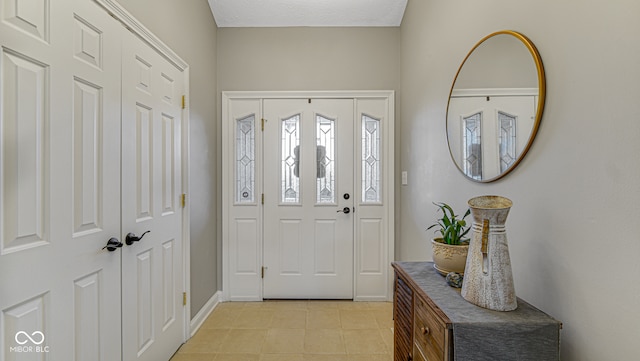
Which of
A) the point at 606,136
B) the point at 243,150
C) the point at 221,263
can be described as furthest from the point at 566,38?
the point at 221,263

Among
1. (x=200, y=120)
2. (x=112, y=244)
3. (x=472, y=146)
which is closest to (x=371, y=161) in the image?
(x=472, y=146)

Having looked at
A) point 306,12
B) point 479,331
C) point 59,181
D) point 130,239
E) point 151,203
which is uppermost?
point 306,12

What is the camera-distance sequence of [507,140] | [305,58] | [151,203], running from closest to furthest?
[507,140] → [151,203] → [305,58]

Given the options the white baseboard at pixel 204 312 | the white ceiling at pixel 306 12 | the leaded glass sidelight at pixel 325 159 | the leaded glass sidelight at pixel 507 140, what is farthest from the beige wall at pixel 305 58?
the white baseboard at pixel 204 312

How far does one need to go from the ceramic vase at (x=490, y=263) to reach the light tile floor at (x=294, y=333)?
1322 millimetres

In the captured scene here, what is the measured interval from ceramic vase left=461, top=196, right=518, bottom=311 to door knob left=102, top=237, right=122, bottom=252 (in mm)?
1627

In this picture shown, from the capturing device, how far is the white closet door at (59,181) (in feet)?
3.17

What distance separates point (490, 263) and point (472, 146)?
756 mm

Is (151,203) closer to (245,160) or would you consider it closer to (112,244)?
(112,244)

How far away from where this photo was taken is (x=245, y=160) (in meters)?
2.97

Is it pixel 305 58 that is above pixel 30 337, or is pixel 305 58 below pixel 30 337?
above

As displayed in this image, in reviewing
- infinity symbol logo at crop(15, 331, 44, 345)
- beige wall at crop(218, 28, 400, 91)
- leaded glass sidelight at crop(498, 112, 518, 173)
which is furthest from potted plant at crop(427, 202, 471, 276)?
beige wall at crop(218, 28, 400, 91)

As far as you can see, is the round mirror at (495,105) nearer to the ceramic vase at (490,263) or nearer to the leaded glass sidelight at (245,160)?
the ceramic vase at (490,263)

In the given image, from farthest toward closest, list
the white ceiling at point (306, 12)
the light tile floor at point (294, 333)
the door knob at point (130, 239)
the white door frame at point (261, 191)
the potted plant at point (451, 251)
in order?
the white door frame at point (261, 191) < the white ceiling at point (306, 12) < the light tile floor at point (294, 333) < the door knob at point (130, 239) < the potted plant at point (451, 251)
